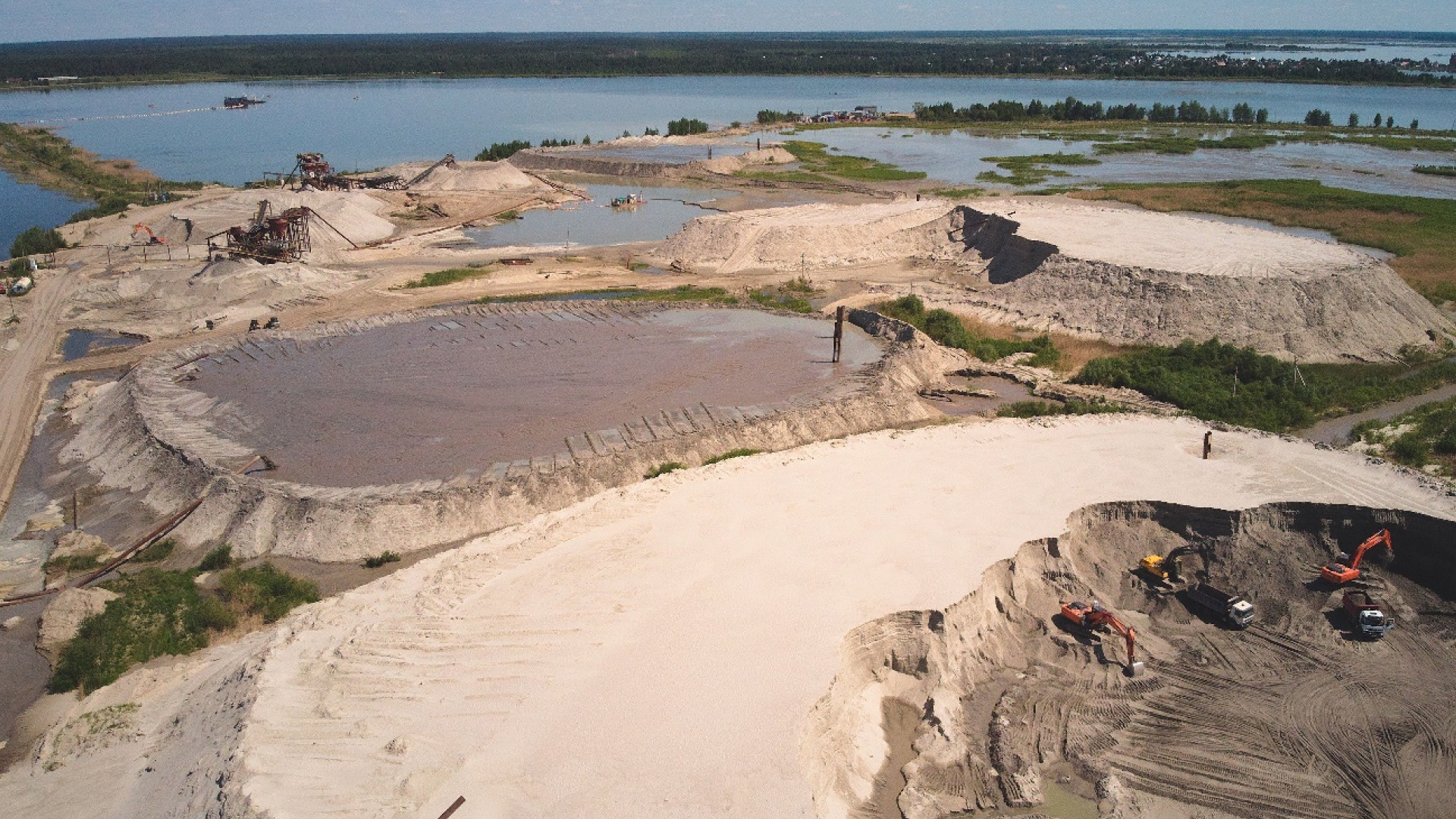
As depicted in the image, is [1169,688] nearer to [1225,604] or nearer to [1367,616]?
[1225,604]

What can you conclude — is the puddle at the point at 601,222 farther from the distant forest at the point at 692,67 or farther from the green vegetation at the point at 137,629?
the distant forest at the point at 692,67

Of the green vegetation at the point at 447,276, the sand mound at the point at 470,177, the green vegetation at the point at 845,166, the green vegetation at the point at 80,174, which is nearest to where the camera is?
the green vegetation at the point at 447,276

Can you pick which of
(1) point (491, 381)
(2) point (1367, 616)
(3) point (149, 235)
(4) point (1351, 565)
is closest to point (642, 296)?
(1) point (491, 381)

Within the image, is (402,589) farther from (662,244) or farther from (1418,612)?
(662,244)

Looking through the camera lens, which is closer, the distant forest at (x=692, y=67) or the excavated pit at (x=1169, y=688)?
the excavated pit at (x=1169, y=688)

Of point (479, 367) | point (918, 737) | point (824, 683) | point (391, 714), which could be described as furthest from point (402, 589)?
point (479, 367)

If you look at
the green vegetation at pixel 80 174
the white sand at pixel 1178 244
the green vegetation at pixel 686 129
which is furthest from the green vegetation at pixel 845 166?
the green vegetation at pixel 80 174
